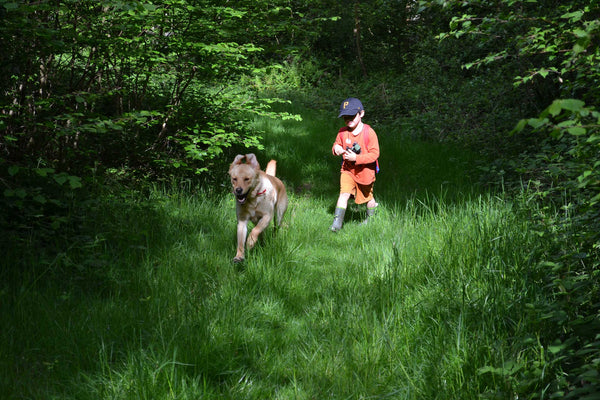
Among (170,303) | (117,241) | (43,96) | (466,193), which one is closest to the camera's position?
(170,303)

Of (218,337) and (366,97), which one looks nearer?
(218,337)

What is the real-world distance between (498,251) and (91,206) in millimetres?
3994

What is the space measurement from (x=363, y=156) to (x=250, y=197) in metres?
1.92

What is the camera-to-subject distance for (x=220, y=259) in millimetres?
4492

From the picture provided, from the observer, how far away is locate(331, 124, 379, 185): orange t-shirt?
19.9 feet

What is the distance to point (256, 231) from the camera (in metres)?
4.77

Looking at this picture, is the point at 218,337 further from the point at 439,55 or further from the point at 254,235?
the point at 439,55

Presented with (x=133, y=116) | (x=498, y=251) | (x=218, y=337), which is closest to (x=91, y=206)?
(x=133, y=116)

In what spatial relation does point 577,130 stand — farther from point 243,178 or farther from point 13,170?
point 13,170

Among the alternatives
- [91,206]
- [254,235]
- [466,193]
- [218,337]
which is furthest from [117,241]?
[466,193]

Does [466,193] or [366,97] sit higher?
[366,97]

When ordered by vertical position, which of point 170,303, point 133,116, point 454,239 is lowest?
point 170,303

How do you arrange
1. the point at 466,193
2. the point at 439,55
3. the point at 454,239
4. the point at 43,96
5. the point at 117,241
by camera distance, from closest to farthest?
the point at 454,239, the point at 117,241, the point at 43,96, the point at 466,193, the point at 439,55

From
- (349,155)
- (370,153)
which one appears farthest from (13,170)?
(370,153)
